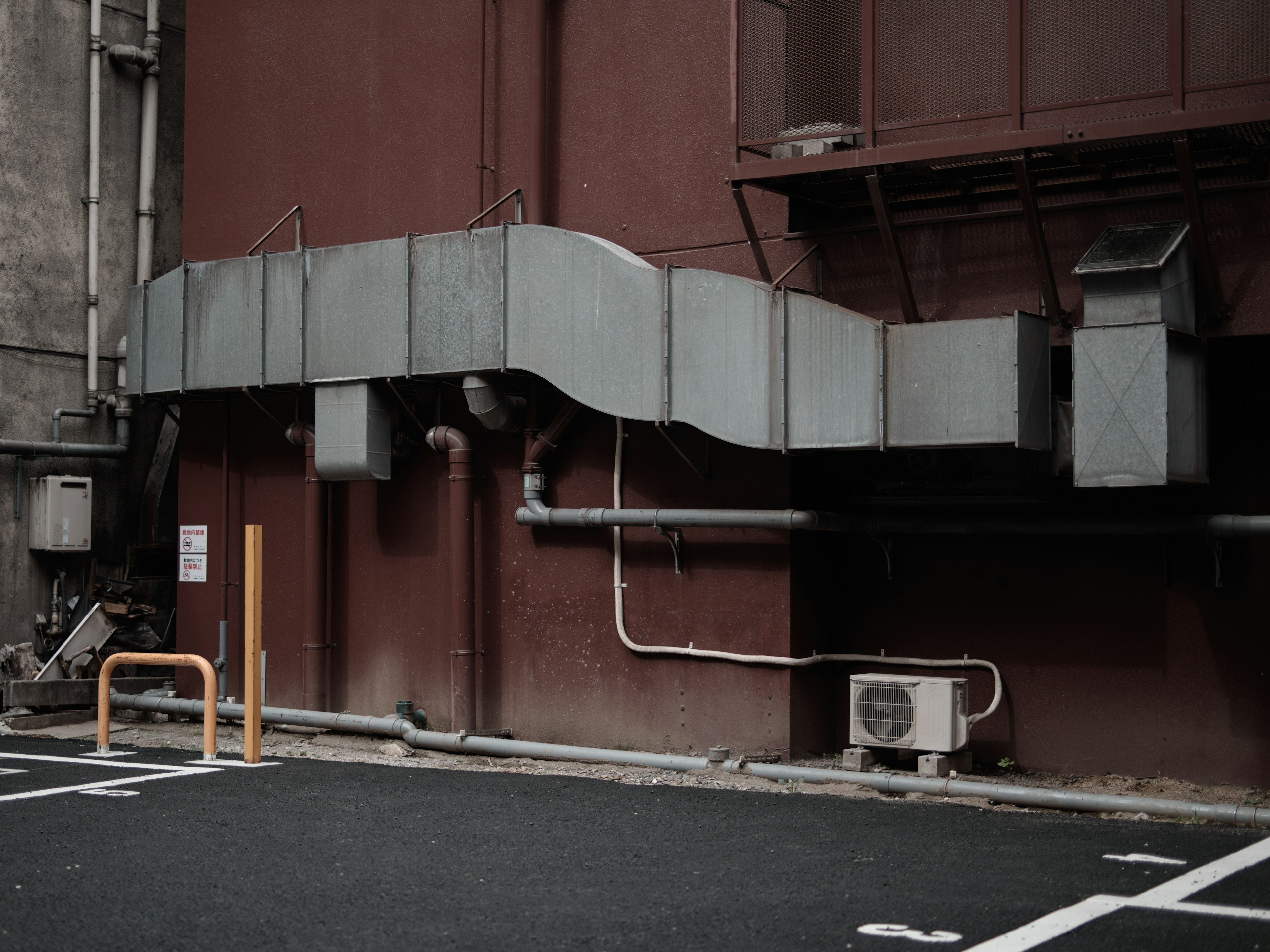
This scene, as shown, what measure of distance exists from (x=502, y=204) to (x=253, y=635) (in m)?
4.79

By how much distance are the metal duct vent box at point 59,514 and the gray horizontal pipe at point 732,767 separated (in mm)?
1884

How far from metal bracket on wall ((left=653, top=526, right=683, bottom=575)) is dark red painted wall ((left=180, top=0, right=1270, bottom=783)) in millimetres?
130

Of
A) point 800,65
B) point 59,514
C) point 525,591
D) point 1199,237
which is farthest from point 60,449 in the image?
point 1199,237

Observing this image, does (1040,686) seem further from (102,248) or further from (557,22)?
(102,248)

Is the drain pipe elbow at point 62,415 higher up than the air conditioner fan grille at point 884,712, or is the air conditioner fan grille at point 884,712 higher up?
the drain pipe elbow at point 62,415

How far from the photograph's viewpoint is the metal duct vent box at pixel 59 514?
16.1 meters

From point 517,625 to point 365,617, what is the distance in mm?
1931

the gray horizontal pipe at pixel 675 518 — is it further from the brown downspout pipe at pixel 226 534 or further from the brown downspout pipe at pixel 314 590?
the brown downspout pipe at pixel 226 534

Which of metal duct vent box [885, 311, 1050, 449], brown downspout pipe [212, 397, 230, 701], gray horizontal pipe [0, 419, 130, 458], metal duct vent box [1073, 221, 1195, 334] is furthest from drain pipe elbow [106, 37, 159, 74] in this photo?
metal duct vent box [1073, 221, 1195, 334]

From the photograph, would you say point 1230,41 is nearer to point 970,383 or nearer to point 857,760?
point 970,383

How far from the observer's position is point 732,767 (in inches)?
475

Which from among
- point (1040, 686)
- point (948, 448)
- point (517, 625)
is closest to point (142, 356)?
point (517, 625)

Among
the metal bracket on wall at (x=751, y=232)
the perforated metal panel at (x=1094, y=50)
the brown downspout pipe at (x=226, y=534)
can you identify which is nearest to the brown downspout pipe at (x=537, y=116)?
the metal bracket on wall at (x=751, y=232)

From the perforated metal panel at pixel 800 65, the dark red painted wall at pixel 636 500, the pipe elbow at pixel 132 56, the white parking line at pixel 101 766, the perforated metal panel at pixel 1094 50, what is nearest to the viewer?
the perforated metal panel at pixel 1094 50
